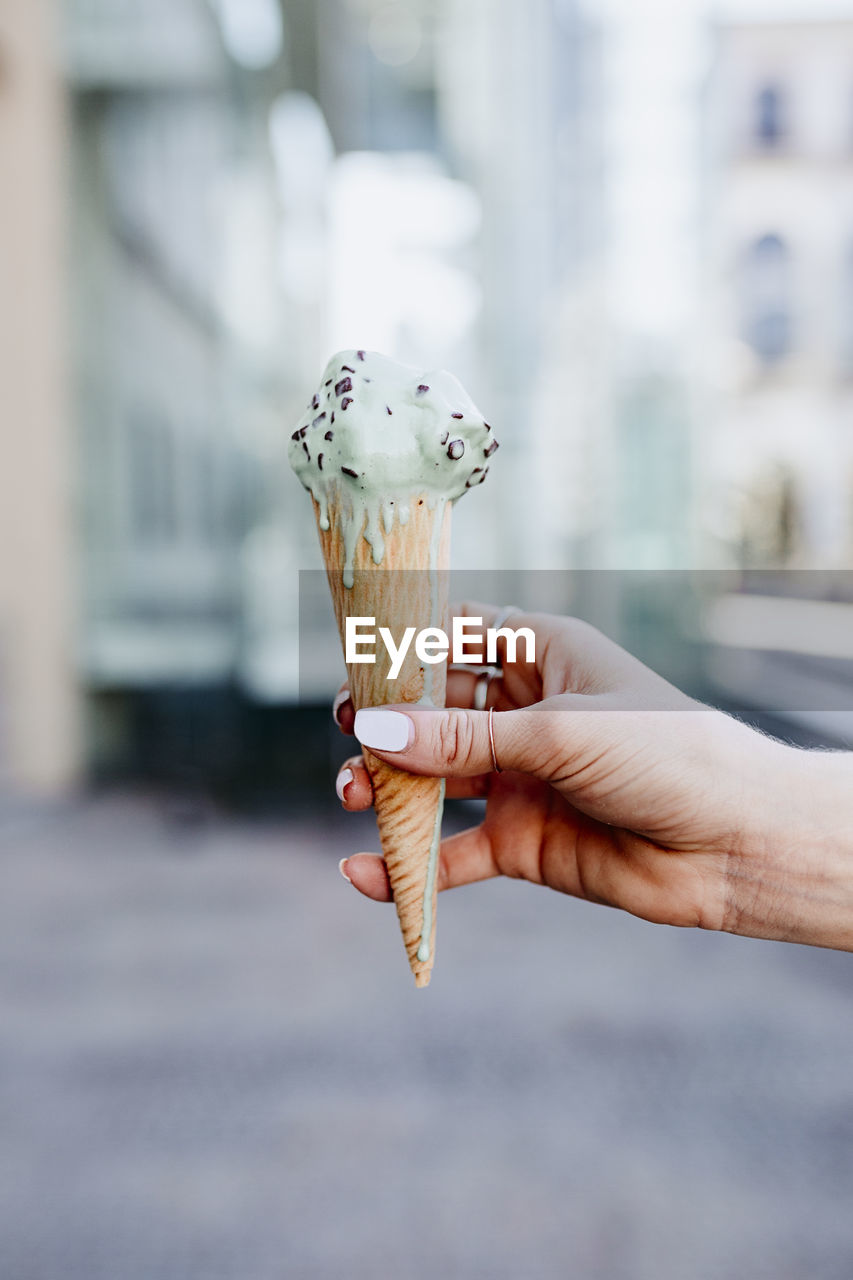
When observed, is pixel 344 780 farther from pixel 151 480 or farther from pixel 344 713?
pixel 151 480

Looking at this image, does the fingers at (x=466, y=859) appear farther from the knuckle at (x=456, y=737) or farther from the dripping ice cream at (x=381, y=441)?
the dripping ice cream at (x=381, y=441)

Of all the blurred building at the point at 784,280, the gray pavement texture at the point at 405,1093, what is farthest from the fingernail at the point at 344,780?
the blurred building at the point at 784,280

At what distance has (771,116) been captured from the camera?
4.18 m

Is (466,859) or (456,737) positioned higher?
(456,737)

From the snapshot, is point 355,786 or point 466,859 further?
point 466,859

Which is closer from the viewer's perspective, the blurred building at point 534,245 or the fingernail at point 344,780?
the fingernail at point 344,780

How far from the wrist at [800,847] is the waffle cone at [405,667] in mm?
397

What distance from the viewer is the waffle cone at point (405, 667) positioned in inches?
46.0

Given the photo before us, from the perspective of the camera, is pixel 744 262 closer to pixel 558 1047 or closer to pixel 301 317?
pixel 301 317

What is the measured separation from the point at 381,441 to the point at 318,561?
4337 millimetres

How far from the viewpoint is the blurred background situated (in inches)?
98.5

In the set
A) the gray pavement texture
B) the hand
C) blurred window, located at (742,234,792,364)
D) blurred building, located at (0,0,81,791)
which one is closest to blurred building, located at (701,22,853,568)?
blurred window, located at (742,234,792,364)

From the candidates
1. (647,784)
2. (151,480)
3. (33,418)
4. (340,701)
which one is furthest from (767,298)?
(647,784)

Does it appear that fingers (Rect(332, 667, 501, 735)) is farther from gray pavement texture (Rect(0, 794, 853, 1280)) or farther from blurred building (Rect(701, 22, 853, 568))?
blurred building (Rect(701, 22, 853, 568))
